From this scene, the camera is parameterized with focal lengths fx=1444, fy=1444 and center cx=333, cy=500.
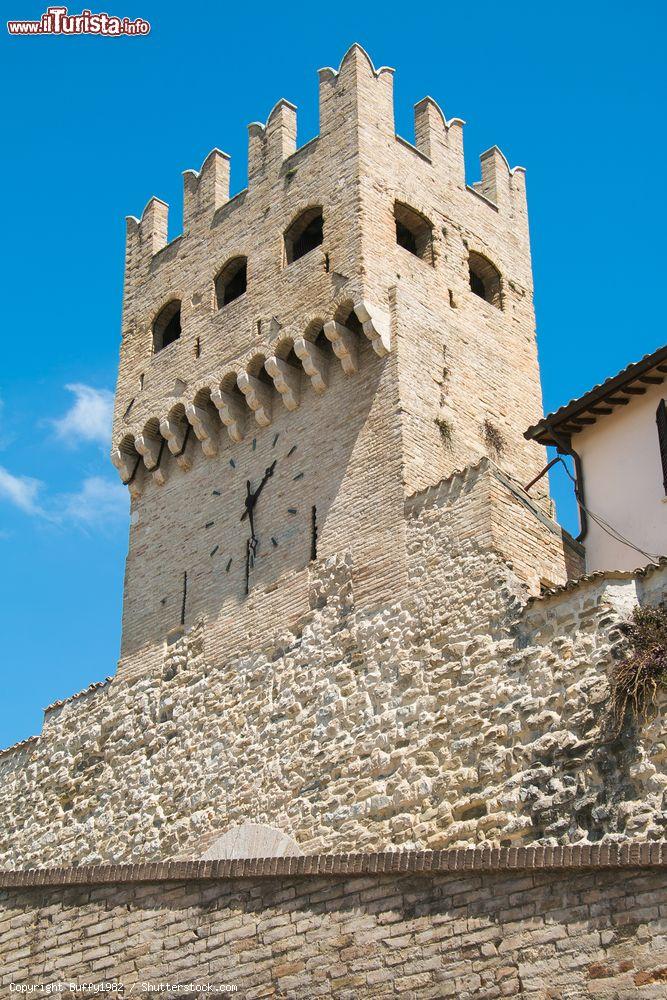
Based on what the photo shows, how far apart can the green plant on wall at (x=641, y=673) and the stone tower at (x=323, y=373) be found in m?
2.73

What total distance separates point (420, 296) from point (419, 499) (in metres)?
4.08

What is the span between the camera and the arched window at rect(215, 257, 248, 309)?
23.7 metres

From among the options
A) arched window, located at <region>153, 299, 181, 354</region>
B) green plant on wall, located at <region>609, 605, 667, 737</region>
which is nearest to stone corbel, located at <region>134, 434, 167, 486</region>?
arched window, located at <region>153, 299, 181, 354</region>

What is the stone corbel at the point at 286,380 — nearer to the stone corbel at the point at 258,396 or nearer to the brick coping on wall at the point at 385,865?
the stone corbel at the point at 258,396

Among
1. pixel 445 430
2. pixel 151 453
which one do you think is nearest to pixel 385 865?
pixel 445 430

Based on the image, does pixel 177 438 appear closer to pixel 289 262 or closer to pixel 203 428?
pixel 203 428

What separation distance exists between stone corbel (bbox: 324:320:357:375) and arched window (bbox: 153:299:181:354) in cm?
514

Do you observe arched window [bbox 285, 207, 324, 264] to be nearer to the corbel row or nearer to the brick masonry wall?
the corbel row

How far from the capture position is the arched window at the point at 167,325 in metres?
24.8

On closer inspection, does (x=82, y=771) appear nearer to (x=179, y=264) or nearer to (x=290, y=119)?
(x=179, y=264)

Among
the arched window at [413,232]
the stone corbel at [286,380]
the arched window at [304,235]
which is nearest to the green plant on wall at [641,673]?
the stone corbel at [286,380]

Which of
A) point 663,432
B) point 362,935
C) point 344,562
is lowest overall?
point 362,935

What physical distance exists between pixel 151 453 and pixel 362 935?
12957 mm

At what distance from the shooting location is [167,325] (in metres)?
25.0
